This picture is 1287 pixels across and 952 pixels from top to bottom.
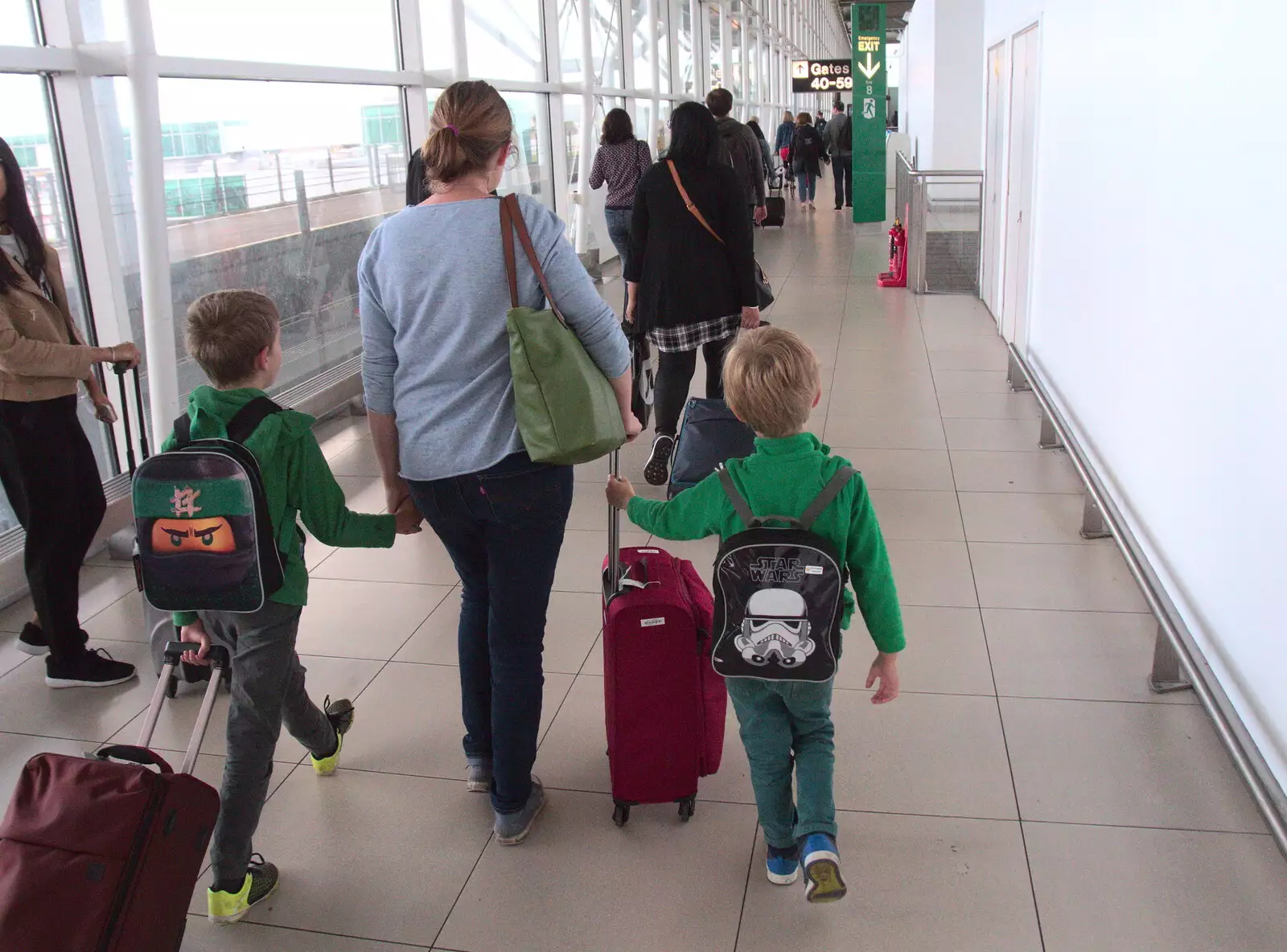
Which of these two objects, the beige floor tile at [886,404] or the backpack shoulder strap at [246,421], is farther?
the beige floor tile at [886,404]

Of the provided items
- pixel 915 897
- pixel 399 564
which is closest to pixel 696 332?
pixel 399 564

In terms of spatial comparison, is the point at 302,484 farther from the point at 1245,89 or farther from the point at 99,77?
the point at 99,77

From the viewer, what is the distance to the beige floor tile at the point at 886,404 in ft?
18.9

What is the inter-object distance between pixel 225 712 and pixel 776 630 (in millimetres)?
1844

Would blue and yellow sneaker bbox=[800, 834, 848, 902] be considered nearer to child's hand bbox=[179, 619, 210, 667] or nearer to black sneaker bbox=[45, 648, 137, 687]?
child's hand bbox=[179, 619, 210, 667]

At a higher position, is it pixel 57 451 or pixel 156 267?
pixel 156 267

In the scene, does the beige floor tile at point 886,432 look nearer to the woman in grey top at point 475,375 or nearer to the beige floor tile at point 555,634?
the beige floor tile at point 555,634

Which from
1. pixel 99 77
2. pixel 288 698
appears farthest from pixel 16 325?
pixel 99 77

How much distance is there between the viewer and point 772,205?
1305cm

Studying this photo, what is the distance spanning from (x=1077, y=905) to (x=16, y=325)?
2953mm

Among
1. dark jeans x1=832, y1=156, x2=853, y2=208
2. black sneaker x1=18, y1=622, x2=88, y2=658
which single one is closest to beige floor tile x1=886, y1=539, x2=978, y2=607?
black sneaker x1=18, y1=622, x2=88, y2=658

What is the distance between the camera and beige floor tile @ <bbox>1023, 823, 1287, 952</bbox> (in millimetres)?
2061

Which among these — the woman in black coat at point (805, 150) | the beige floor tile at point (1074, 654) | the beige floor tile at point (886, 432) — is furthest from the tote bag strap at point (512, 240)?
the woman in black coat at point (805, 150)

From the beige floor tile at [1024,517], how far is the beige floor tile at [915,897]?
6.05 feet
